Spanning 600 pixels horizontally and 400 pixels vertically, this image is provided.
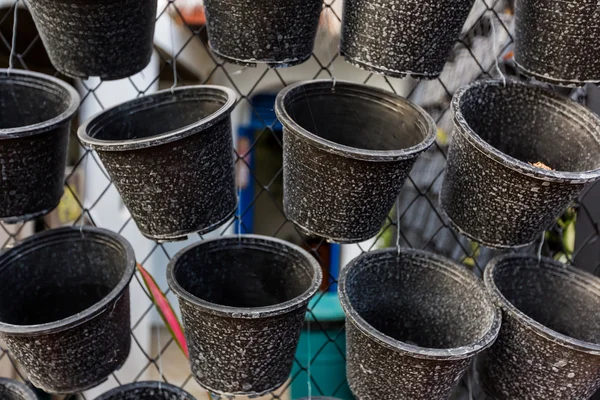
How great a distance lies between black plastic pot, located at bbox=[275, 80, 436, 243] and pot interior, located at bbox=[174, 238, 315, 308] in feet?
0.38

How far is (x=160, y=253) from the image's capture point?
247cm

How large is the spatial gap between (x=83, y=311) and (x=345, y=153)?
378 mm

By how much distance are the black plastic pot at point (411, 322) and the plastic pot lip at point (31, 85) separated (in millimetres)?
420

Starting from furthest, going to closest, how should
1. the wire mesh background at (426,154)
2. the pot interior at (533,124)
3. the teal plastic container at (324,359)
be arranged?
the teal plastic container at (324,359)
the wire mesh background at (426,154)
the pot interior at (533,124)

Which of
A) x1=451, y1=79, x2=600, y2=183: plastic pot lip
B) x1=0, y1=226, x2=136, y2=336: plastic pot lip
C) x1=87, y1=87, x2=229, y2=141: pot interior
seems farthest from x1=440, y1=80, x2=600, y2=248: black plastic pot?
x1=0, y1=226, x2=136, y2=336: plastic pot lip

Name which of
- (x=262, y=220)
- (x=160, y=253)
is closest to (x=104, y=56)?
(x=160, y=253)

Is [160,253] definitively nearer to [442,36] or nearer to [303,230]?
[303,230]

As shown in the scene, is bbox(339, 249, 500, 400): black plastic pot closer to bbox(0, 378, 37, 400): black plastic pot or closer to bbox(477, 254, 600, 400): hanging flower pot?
bbox(477, 254, 600, 400): hanging flower pot

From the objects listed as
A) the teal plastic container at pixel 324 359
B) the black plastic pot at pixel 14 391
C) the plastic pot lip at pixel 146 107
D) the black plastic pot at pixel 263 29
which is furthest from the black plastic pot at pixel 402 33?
the teal plastic container at pixel 324 359

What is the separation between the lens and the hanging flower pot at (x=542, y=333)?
732mm

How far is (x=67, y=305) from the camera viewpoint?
0.93 m

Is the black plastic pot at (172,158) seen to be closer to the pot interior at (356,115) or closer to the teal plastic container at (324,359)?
the pot interior at (356,115)

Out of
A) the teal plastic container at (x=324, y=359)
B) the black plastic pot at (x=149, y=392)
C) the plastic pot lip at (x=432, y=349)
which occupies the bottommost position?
the teal plastic container at (x=324, y=359)

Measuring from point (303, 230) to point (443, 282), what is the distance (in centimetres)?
23
